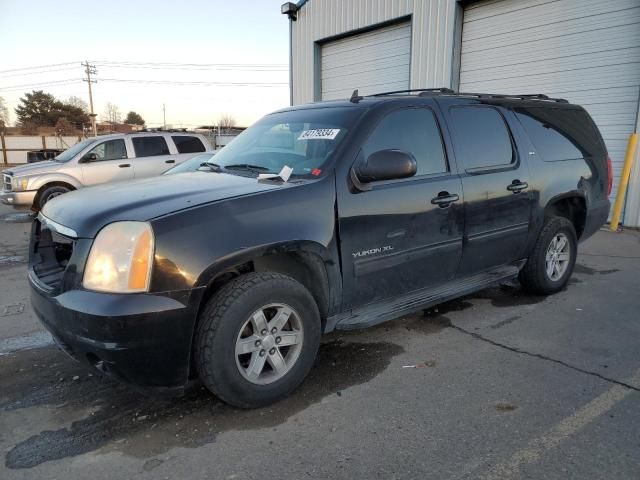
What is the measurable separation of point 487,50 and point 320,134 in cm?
828

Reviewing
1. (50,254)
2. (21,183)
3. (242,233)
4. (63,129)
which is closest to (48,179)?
(21,183)

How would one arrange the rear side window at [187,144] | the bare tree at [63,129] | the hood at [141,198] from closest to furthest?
the hood at [141,198] → the rear side window at [187,144] → the bare tree at [63,129]

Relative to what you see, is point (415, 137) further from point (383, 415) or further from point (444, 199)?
point (383, 415)

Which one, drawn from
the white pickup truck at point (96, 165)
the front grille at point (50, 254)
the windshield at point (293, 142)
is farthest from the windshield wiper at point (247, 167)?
the white pickup truck at point (96, 165)

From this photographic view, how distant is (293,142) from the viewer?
362 cm

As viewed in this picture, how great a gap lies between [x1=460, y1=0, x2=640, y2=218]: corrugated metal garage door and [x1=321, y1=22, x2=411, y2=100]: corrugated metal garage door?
1.88 metres

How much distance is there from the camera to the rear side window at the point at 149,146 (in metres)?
10.9

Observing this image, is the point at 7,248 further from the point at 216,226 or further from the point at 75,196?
the point at 216,226

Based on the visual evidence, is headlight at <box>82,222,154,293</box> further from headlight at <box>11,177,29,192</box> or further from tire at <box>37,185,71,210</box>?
headlight at <box>11,177,29,192</box>

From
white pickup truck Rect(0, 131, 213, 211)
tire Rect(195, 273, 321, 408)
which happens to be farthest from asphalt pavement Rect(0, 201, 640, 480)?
white pickup truck Rect(0, 131, 213, 211)

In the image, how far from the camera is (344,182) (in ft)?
10.3

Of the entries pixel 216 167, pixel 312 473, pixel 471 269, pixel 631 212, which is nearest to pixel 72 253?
pixel 216 167

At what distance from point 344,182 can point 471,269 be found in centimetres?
158

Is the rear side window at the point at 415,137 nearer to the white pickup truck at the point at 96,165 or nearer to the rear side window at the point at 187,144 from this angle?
the white pickup truck at the point at 96,165
